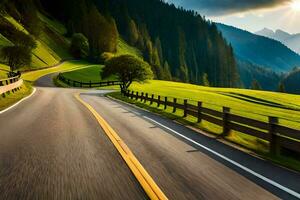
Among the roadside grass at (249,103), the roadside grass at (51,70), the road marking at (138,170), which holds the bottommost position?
the roadside grass at (249,103)

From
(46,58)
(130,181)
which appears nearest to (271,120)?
(130,181)

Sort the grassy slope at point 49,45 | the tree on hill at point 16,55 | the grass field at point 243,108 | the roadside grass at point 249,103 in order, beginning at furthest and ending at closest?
the grassy slope at point 49,45
the tree on hill at point 16,55
the roadside grass at point 249,103
the grass field at point 243,108

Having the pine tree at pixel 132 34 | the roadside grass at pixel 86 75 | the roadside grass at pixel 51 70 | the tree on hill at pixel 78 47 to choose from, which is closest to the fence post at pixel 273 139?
the roadside grass at pixel 51 70

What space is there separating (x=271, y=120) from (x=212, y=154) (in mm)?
2525

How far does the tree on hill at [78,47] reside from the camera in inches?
5187

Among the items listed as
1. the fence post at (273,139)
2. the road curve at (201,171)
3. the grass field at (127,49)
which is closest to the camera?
the road curve at (201,171)

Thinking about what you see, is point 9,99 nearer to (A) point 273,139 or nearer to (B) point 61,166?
(A) point 273,139

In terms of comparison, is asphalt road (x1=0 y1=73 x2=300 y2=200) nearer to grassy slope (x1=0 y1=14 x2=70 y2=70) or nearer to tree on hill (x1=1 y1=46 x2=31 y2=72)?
tree on hill (x1=1 y1=46 x2=31 y2=72)

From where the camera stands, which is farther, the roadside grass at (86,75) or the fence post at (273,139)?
the roadside grass at (86,75)

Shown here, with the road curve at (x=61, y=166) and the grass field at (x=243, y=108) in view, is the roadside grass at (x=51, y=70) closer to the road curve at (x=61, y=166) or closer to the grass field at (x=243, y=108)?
the grass field at (x=243, y=108)

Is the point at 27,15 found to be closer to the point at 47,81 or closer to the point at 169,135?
the point at 47,81

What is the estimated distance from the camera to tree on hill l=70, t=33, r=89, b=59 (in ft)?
432

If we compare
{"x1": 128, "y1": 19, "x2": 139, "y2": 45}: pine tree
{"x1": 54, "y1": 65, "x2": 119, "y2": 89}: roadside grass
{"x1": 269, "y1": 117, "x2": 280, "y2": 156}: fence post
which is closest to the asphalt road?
{"x1": 269, "y1": 117, "x2": 280, "y2": 156}: fence post

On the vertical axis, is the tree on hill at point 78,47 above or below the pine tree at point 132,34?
below
